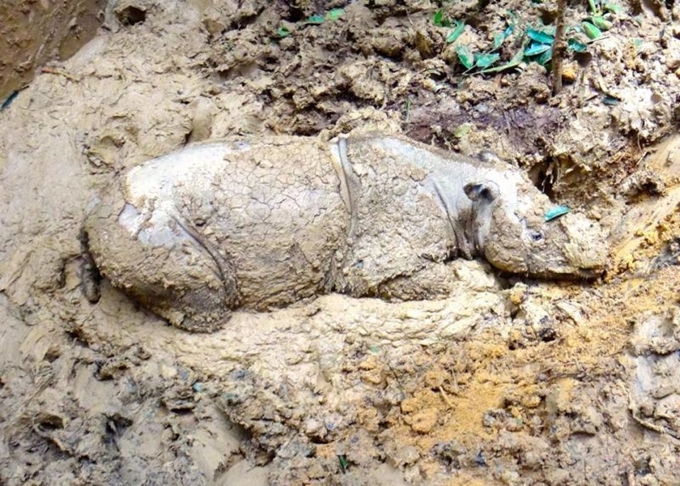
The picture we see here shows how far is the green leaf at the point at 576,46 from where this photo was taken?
13.5 feet

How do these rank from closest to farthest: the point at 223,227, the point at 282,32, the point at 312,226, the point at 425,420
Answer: the point at 425,420 < the point at 223,227 < the point at 312,226 < the point at 282,32

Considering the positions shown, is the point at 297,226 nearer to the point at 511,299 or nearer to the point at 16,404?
the point at 511,299

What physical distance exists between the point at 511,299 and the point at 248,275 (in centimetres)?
133

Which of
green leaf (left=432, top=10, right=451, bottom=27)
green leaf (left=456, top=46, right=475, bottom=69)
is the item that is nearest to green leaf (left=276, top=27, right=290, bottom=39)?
green leaf (left=432, top=10, right=451, bottom=27)

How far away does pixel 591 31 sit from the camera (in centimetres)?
418

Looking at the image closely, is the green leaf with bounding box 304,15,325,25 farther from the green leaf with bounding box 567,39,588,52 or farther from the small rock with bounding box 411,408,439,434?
the small rock with bounding box 411,408,439,434

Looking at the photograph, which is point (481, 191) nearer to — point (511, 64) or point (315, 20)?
point (511, 64)

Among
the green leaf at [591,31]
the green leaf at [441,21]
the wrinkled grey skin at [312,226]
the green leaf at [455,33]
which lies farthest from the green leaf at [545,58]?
the wrinkled grey skin at [312,226]

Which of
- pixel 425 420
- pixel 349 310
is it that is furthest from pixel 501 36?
pixel 425 420

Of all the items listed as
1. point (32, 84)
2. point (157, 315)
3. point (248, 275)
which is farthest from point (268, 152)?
point (32, 84)

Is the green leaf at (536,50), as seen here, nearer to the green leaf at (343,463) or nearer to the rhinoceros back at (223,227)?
the rhinoceros back at (223,227)

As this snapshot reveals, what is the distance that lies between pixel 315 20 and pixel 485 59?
1.12 meters

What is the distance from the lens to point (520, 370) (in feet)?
9.95

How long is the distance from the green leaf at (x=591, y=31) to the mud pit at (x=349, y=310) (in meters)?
0.11
